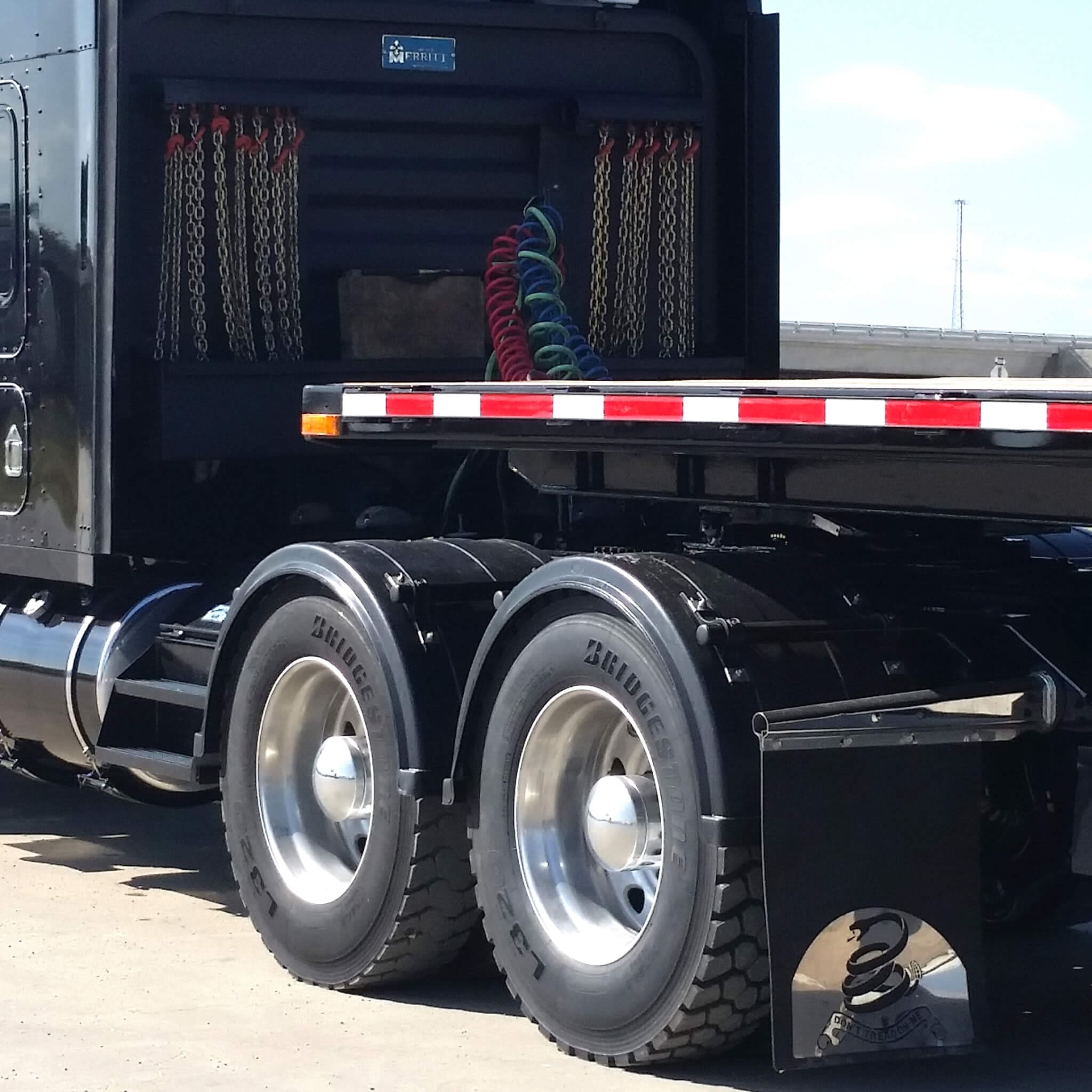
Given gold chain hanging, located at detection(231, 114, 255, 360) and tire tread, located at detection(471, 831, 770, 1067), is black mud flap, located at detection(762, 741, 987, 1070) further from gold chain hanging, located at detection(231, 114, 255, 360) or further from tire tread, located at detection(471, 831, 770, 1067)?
gold chain hanging, located at detection(231, 114, 255, 360)

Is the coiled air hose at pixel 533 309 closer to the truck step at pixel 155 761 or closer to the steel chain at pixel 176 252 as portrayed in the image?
the steel chain at pixel 176 252

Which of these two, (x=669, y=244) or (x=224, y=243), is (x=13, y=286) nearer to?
(x=224, y=243)

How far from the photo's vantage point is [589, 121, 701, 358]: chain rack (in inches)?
308

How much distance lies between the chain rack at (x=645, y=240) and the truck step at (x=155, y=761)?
2.15 metres

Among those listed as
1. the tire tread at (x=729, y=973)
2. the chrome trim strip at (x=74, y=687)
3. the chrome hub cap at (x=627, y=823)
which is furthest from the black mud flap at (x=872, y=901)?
the chrome trim strip at (x=74, y=687)

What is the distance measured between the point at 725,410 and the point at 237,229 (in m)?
2.88

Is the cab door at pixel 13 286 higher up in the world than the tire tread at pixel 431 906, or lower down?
higher up

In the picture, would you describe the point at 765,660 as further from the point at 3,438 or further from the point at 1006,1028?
the point at 3,438

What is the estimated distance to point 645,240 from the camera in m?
7.91

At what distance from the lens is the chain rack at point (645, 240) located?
7816 mm

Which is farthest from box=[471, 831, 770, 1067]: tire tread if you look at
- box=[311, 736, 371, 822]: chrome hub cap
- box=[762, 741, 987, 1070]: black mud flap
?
box=[311, 736, 371, 822]: chrome hub cap

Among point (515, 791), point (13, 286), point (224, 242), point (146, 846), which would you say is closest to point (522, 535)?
point (224, 242)

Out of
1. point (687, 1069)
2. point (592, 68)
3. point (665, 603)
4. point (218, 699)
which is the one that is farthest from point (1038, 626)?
point (592, 68)

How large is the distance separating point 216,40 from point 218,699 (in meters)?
2.20
